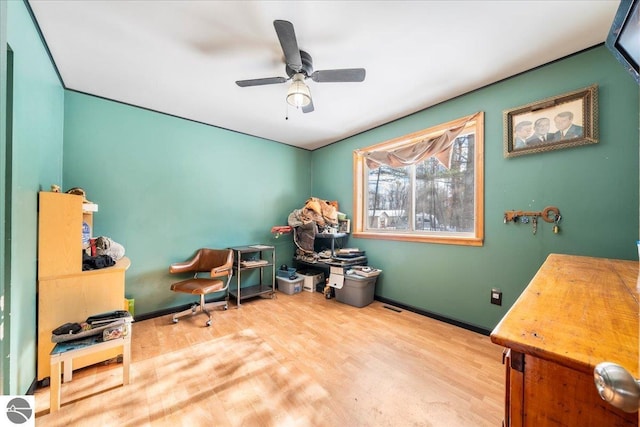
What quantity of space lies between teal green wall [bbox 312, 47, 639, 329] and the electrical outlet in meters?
0.04

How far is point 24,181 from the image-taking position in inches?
56.1

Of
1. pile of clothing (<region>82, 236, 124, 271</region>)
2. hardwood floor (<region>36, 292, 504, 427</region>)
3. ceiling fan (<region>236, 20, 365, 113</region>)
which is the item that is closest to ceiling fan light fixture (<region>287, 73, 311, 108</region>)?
ceiling fan (<region>236, 20, 365, 113</region>)

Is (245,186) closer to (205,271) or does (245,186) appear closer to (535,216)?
(205,271)

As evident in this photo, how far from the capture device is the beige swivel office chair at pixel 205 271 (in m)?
2.61

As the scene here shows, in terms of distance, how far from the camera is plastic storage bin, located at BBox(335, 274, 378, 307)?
305 centimetres

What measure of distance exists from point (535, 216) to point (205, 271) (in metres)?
3.65

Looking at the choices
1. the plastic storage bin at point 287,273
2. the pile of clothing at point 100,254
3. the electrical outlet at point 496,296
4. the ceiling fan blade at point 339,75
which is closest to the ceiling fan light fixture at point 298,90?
the ceiling fan blade at point 339,75

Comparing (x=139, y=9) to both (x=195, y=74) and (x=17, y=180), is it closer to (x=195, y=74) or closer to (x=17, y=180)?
(x=195, y=74)

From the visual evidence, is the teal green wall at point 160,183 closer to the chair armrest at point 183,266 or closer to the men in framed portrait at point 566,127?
the chair armrest at point 183,266

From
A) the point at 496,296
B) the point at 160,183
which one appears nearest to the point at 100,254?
the point at 160,183

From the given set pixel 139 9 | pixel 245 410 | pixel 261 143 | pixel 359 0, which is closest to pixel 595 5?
pixel 359 0

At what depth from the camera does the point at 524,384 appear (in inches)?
24.1

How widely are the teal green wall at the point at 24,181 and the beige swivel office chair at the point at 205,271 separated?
3.75 feet

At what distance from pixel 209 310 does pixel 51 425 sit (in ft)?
5.41
